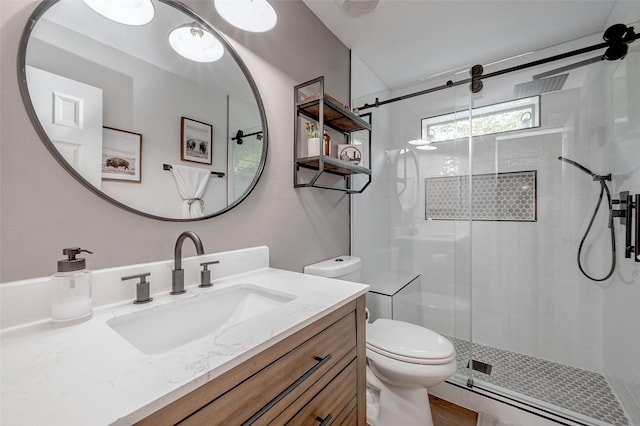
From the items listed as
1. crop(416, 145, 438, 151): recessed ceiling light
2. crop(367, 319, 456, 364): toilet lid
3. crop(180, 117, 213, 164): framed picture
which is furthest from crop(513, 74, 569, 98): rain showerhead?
crop(180, 117, 213, 164): framed picture

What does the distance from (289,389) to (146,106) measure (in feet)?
3.28

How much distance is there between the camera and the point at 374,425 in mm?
1416

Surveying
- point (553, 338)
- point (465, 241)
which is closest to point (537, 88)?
point (465, 241)

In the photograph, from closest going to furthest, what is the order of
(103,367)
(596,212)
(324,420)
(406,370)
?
(103,367) → (324,420) → (406,370) → (596,212)

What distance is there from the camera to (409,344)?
4.45 ft

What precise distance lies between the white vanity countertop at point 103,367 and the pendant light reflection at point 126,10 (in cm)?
91

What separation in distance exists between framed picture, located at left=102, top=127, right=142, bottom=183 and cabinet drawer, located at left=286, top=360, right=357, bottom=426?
88 cm

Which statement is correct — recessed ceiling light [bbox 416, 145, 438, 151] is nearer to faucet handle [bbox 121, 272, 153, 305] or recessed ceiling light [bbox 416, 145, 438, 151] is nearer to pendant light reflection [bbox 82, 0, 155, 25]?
pendant light reflection [bbox 82, 0, 155, 25]

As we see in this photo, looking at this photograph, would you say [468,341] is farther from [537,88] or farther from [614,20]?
[614,20]

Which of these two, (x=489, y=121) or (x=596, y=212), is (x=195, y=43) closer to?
(x=489, y=121)

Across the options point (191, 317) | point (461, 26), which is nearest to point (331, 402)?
point (191, 317)

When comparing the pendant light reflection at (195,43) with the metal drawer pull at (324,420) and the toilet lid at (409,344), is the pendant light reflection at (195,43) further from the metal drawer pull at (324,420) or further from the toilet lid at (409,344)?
the toilet lid at (409,344)

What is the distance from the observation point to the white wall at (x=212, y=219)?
64cm

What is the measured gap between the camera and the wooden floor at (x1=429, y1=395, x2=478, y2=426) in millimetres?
1490
